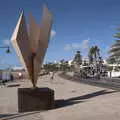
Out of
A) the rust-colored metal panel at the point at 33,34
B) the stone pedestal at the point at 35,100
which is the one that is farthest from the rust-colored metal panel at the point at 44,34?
the stone pedestal at the point at 35,100

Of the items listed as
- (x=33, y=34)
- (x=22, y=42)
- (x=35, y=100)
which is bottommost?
(x=35, y=100)

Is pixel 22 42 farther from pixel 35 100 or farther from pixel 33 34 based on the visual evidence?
pixel 35 100

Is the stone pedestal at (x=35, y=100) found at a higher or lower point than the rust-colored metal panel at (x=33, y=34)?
lower

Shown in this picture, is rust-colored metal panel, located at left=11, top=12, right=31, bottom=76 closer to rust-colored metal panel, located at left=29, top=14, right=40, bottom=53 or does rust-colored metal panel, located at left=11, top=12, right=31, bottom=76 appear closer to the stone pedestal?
rust-colored metal panel, located at left=29, top=14, right=40, bottom=53

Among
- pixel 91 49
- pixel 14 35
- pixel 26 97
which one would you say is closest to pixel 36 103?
pixel 26 97

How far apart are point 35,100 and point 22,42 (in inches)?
120

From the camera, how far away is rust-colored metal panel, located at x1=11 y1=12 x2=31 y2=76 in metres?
17.4

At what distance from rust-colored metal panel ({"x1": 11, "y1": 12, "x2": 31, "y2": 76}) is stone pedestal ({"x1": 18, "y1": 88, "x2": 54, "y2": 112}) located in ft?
6.77

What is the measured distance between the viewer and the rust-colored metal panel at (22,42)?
17.4m

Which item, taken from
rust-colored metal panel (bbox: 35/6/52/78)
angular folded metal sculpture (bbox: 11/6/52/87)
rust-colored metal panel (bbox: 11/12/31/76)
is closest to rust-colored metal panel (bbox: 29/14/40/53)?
angular folded metal sculpture (bbox: 11/6/52/87)

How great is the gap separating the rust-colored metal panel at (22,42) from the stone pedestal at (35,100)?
2.06 metres

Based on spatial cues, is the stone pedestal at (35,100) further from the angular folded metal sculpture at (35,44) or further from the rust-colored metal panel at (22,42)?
the angular folded metal sculpture at (35,44)

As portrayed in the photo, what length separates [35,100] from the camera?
1730 cm

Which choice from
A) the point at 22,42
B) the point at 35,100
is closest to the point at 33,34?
the point at 22,42
